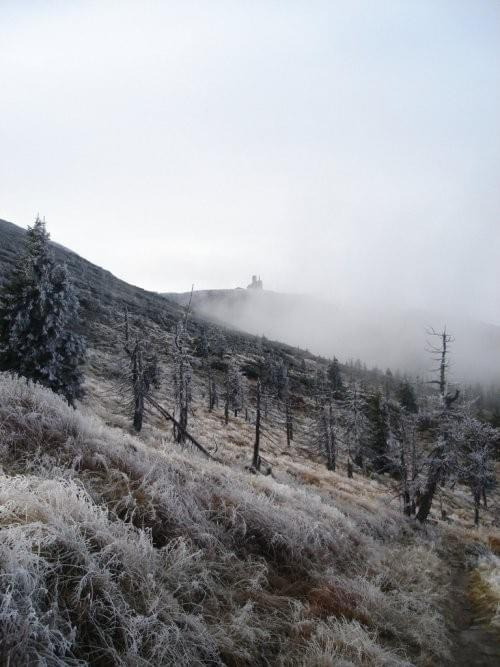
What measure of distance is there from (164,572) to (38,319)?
82.5ft

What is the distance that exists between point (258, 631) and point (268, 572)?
5.79 feet

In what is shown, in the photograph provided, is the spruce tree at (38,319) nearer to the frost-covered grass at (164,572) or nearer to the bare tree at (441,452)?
the frost-covered grass at (164,572)

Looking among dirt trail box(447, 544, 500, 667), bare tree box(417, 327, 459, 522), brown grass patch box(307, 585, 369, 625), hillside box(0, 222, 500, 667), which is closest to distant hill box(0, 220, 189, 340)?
bare tree box(417, 327, 459, 522)

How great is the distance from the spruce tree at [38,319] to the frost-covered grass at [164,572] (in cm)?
1889

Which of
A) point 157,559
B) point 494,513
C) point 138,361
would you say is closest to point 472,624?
point 157,559

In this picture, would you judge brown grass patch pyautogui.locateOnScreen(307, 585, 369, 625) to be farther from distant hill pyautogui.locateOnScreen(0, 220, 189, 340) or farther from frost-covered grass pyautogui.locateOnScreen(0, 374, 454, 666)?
distant hill pyautogui.locateOnScreen(0, 220, 189, 340)

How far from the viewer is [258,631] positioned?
420 cm

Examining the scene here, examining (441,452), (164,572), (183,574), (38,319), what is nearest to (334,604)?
(183,574)

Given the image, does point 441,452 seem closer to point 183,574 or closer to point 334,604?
point 334,604

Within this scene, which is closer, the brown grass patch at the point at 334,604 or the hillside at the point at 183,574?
the hillside at the point at 183,574

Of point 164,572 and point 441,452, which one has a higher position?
point 164,572

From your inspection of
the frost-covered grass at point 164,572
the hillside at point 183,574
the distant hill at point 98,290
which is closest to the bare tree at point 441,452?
the hillside at point 183,574

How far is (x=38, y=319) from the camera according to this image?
25562mm

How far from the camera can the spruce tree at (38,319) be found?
82.2ft
